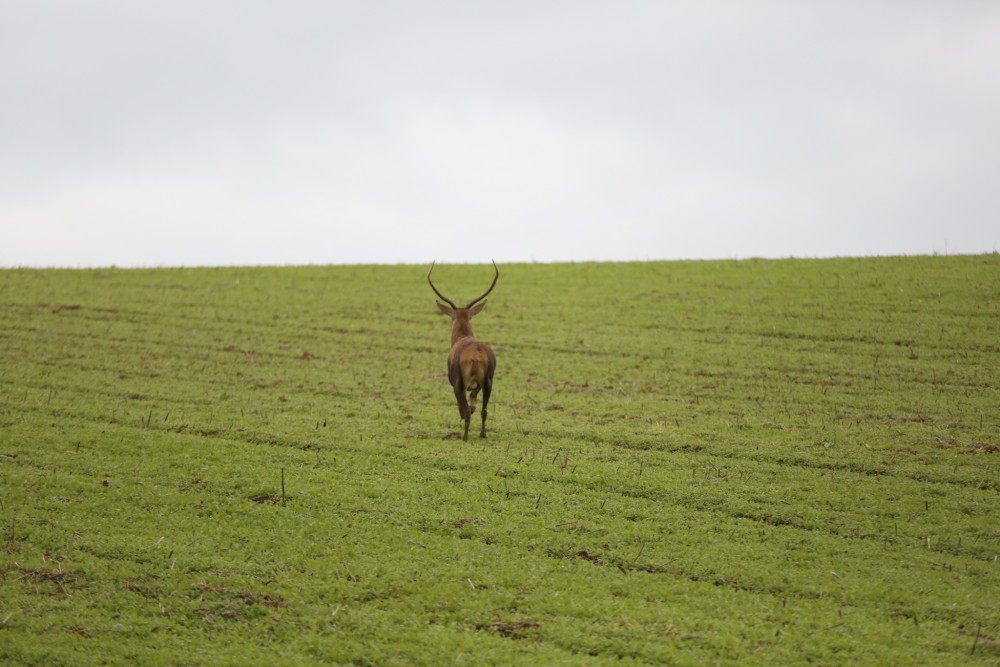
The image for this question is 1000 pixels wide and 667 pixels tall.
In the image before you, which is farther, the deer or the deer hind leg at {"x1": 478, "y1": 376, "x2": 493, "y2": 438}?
the deer hind leg at {"x1": 478, "y1": 376, "x2": 493, "y2": 438}

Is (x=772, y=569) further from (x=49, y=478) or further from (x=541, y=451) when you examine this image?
(x=49, y=478)

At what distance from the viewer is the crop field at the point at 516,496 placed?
6523mm

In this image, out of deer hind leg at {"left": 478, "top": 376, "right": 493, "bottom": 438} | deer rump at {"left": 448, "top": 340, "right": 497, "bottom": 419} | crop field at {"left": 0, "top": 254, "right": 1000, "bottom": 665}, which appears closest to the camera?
crop field at {"left": 0, "top": 254, "right": 1000, "bottom": 665}

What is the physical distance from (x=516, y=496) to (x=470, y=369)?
8.23ft

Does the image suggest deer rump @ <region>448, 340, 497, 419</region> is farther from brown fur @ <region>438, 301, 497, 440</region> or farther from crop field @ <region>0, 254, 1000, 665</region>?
crop field @ <region>0, 254, 1000, 665</region>

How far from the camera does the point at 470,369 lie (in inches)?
456

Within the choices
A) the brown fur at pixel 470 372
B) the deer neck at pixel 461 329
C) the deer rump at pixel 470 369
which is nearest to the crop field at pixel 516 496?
the brown fur at pixel 470 372

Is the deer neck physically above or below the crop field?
above

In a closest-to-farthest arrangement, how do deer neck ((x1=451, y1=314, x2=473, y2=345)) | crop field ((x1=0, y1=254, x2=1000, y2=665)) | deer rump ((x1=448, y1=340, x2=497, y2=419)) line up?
crop field ((x1=0, y1=254, x2=1000, y2=665)) → deer rump ((x1=448, y1=340, x2=497, y2=419)) → deer neck ((x1=451, y1=314, x2=473, y2=345))

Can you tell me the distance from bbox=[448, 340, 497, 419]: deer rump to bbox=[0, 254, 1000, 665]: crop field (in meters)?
0.77

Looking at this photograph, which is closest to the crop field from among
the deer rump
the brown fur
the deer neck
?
the brown fur

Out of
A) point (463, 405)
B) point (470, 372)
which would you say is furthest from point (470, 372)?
point (463, 405)

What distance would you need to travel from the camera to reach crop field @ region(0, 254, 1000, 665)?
6.52 m

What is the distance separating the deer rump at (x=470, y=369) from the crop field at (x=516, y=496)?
768 millimetres
